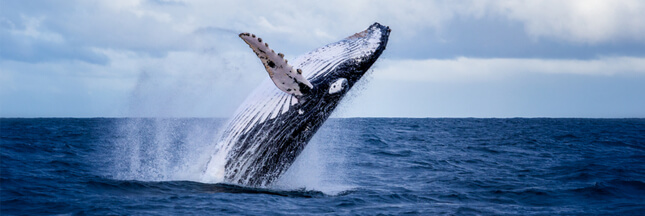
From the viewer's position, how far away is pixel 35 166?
11414mm

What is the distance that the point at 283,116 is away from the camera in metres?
7.76

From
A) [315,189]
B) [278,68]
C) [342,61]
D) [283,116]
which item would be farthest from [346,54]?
[315,189]

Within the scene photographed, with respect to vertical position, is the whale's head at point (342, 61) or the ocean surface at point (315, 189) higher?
the whale's head at point (342, 61)

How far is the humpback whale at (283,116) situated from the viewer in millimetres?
7773

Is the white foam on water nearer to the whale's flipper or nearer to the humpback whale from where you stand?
the humpback whale

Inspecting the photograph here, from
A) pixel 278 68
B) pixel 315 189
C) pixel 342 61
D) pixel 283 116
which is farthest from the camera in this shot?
pixel 315 189

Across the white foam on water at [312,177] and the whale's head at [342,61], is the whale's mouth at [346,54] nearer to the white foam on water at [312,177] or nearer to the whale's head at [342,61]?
the whale's head at [342,61]

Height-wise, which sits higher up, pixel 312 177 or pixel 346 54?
pixel 346 54

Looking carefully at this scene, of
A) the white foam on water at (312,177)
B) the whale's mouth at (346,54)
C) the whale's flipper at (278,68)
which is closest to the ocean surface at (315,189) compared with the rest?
the white foam on water at (312,177)

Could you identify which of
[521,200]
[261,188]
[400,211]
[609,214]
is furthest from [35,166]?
[609,214]

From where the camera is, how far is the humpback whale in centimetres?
777

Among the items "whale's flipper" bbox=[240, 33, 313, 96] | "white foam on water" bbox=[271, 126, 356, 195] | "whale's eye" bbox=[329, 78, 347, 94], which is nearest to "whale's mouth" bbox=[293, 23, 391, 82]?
"whale's eye" bbox=[329, 78, 347, 94]

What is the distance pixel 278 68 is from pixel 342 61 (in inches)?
57.4

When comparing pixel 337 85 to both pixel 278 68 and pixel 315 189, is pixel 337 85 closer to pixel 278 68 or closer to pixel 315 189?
pixel 278 68
